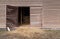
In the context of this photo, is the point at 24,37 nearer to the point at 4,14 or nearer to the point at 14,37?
the point at 14,37

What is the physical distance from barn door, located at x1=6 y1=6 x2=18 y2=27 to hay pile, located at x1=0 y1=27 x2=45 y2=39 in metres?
0.99

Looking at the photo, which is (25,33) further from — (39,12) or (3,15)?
(3,15)

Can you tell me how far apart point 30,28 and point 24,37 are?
3.30 m

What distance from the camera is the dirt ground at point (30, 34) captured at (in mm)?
14213

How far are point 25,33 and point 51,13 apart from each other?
331 cm

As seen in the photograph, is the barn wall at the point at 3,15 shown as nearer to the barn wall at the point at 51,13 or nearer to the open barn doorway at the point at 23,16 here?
the open barn doorway at the point at 23,16

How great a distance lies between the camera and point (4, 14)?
17297 mm

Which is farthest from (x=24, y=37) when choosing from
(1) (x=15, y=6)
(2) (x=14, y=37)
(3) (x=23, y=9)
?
(3) (x=23, y=9)

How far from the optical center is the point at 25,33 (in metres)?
15.8

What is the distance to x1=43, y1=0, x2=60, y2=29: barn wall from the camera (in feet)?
57.1

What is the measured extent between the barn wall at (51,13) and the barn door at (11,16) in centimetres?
273

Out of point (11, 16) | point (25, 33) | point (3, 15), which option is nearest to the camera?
point (25, 33)

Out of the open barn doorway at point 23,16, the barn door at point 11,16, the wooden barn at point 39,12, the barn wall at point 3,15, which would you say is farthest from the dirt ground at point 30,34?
the open barn doorway at point 23,16

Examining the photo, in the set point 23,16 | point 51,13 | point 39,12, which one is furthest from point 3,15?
point 51,13
